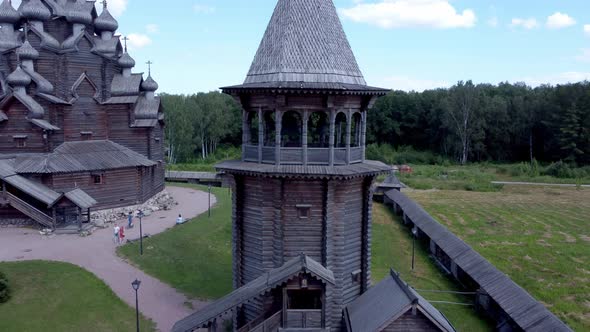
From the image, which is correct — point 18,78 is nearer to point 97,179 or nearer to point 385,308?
point 97,179

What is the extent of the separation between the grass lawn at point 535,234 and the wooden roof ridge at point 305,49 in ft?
44.0

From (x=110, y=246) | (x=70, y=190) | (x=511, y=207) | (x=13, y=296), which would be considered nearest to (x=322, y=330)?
(x=13, y=296)

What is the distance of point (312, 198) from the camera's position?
14102 millimetres

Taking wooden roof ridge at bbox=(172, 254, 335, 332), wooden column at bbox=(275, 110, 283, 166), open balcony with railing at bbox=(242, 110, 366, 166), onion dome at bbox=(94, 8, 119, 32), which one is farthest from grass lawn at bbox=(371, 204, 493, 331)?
onion dome at bbox=(94, 8, 119, 32)

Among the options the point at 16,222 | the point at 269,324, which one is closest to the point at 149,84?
the point at 16,222

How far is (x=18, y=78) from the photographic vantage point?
31094 mm

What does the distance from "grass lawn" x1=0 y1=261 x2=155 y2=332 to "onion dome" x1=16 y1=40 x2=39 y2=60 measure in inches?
662

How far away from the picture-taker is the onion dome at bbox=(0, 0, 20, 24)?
112ft

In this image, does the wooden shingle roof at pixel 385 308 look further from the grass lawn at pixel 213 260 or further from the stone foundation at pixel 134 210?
the stone foundation at pixel 134 210

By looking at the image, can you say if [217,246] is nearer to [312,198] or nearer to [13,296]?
[13,296]

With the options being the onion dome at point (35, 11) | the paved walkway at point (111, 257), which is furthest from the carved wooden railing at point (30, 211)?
the onion dome at point (35, 11)

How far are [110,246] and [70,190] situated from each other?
709 centimetres

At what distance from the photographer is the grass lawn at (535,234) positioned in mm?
20562

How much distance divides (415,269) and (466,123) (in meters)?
56.3
